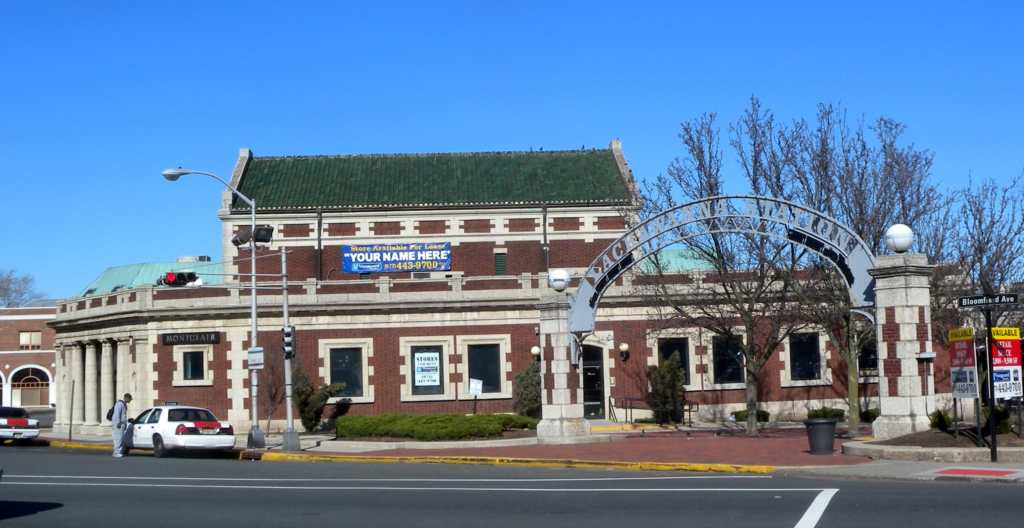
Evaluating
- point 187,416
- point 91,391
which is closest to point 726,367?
point 187,416

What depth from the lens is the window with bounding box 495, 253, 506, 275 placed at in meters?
43.9

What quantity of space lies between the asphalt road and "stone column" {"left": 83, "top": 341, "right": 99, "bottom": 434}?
21414 millimetres

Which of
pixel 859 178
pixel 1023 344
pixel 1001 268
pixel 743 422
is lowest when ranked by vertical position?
pixel 743 422

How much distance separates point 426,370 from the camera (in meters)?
38.4

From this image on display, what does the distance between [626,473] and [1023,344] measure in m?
14.8

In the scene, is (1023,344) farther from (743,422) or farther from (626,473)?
(626,473)

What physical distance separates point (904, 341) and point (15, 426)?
97.8 ft

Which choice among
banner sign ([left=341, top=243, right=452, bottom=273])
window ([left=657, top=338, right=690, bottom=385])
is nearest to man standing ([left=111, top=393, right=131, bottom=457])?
banner sign ([left=341, top=243, right=452, bottom=273])

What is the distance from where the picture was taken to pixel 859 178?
27.6 m

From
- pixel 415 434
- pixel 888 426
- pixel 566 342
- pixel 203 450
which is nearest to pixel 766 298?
pixel 566 342

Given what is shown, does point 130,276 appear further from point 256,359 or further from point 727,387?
point 727,387

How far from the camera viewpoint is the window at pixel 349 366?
3809 centimetres

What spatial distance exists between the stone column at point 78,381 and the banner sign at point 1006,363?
35829mm

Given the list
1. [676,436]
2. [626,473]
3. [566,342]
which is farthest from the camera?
[676,436]
